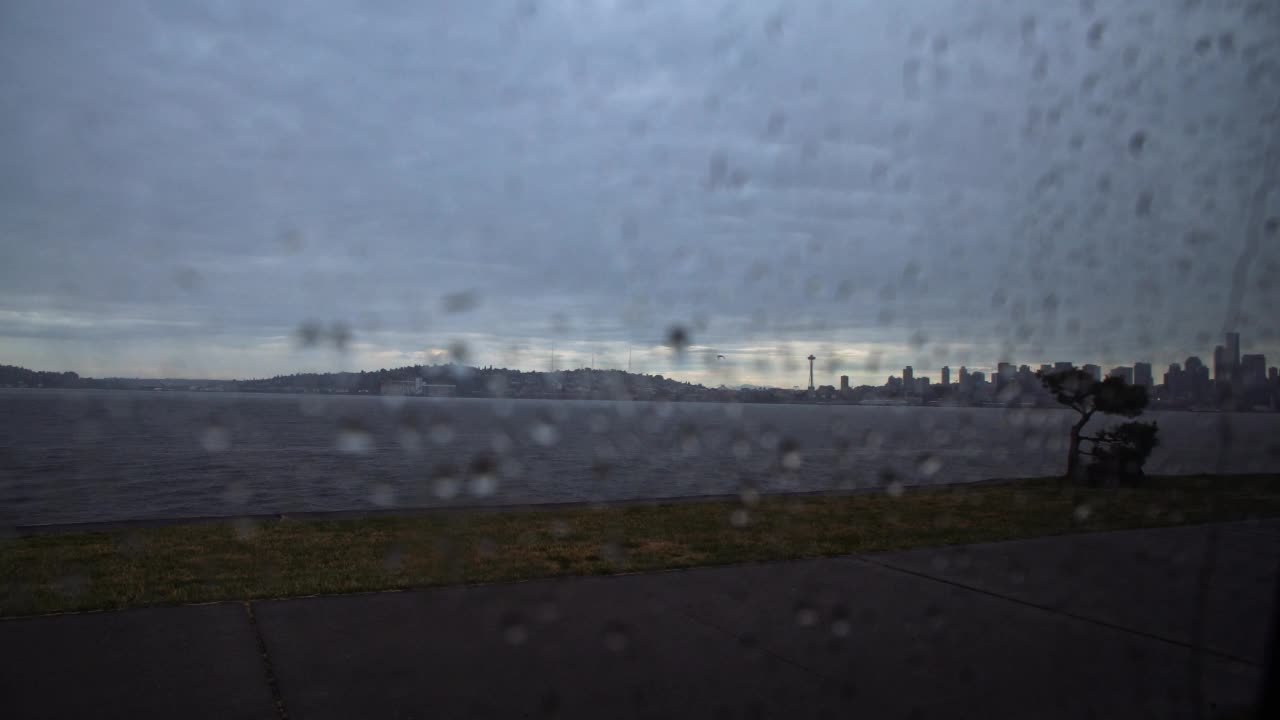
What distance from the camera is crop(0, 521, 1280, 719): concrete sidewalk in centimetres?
402

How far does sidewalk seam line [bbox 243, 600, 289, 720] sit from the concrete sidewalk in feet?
0.05

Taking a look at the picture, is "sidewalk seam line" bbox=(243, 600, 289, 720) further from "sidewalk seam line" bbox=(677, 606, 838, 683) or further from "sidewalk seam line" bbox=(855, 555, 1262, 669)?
"sidewalk seam line" bbox=(855, 555, 1262, 669)

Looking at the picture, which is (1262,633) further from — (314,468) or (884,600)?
(314,468)

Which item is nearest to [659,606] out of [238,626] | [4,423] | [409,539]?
[238,626]

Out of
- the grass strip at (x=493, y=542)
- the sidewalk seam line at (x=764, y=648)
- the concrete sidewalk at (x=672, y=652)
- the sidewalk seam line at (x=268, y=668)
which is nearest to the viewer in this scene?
the sidewalk seam line at (x=268, y=668)

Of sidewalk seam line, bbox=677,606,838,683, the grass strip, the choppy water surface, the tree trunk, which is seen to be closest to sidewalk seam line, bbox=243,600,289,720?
the grass strip

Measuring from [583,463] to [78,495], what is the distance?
2331 cm

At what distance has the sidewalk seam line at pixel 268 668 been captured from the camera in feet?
12.6

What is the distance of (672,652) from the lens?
4.82 meters

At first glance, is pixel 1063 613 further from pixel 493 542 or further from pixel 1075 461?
pixel 1075 461

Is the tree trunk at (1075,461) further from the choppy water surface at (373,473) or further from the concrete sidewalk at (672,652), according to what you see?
the concrete sidewalk at (672,652)

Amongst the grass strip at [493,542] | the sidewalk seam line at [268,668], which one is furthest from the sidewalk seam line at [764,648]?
the sidewalk seam line at [268,668]

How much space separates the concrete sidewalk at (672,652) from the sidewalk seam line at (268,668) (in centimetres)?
1

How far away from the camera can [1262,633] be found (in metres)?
5.56
